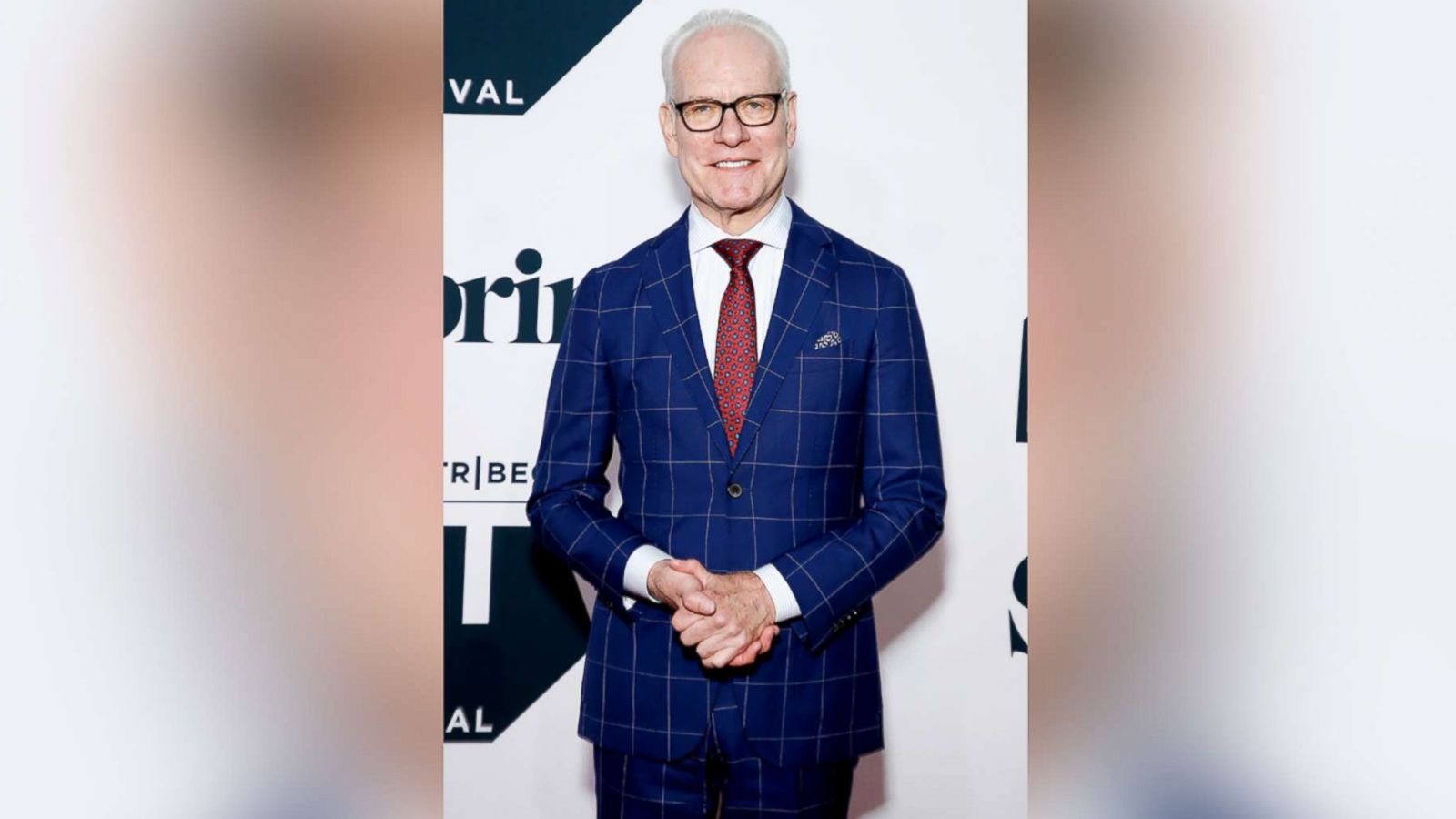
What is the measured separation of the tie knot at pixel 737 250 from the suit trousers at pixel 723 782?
0.73 meters

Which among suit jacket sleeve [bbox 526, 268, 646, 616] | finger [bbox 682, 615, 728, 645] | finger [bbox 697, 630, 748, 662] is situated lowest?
finger [bbox 697, 630, 748, 662]

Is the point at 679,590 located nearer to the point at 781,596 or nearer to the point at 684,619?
the point at 684,619

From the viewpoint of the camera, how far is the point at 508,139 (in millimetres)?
3160

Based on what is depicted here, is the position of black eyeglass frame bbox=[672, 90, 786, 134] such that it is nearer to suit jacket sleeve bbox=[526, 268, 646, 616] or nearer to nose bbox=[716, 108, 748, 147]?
nose bbox=[716, 108, 748, 147]

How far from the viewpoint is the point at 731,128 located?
2.23 m

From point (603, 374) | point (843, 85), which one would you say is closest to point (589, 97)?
point (843, 85)

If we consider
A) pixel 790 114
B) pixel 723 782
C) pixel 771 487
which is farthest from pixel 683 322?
pixel 723 782

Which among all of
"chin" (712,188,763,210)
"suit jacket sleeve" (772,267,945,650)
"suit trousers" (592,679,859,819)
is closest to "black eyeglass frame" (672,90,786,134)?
"chin" (712,188,763,210)

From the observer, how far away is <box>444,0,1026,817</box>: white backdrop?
314 cm

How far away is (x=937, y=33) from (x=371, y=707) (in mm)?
2044

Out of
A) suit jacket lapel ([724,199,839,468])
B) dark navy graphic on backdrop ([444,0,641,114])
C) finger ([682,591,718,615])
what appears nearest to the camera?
finger ([682,591,718,615])

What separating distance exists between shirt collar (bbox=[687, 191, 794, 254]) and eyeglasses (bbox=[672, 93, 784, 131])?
0.15 m

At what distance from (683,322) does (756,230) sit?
0.22m

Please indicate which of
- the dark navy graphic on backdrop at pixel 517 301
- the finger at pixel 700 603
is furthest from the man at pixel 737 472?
the dark navy graphic on backdrop at pixel 517 301
